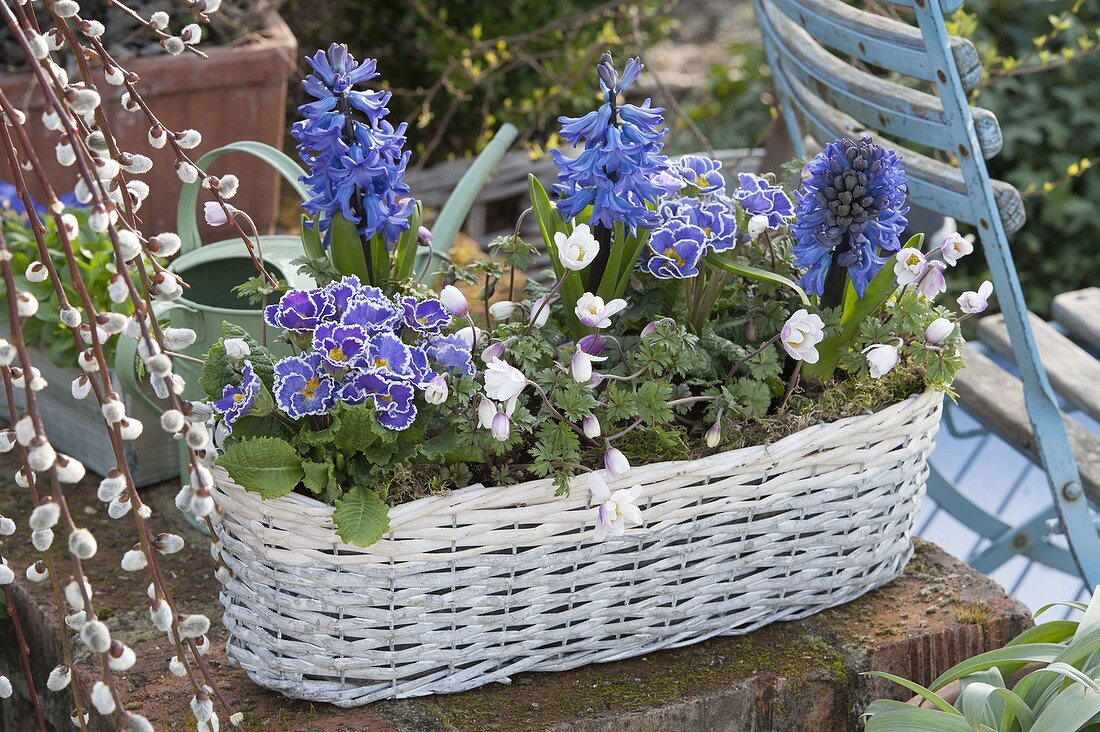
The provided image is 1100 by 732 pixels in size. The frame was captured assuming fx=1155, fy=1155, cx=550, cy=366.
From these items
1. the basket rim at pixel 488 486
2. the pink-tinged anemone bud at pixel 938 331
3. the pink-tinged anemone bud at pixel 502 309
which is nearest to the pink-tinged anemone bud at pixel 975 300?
the pink-tinged anemone bud at pixel 938 331

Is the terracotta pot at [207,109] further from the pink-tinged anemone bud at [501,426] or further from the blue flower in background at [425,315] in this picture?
the pink-tinged anemone bud at [501,426]

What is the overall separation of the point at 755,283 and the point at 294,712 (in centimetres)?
74

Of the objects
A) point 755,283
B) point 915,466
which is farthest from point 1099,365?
point 755,283

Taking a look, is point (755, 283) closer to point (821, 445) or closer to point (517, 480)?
point (821, 445)

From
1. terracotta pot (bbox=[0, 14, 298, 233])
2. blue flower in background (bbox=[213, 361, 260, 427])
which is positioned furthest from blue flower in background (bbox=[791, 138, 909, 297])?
terracotta pot (bbox=[0, 14, 298, 233])

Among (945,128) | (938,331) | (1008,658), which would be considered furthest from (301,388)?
(945,128)

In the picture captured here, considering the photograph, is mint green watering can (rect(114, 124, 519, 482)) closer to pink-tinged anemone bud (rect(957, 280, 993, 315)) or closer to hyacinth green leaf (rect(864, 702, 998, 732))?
pink-tinged anemone bud (rect(957, 280, 993, 315))

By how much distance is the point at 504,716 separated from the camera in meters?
1.29

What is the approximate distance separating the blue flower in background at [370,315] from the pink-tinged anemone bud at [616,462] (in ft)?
0.84

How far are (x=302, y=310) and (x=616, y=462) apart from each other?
35 centimetres

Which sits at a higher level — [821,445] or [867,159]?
[867,159]

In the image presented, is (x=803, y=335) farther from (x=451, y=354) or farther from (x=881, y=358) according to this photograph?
(x=451, y=354)

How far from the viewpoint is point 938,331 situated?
133 centimetres

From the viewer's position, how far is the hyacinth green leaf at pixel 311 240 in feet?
4.25
